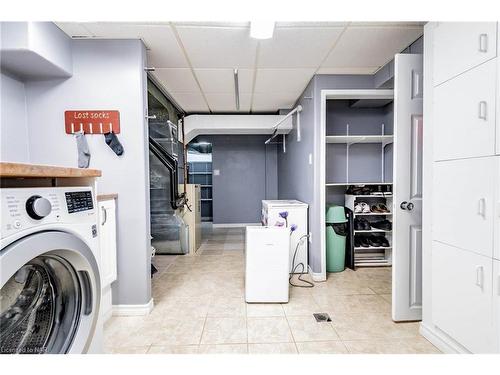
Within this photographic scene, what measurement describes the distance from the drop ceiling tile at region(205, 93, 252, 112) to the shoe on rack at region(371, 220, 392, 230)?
245 cm

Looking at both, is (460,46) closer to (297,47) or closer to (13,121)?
(297,47)

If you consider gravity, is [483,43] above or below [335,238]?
above

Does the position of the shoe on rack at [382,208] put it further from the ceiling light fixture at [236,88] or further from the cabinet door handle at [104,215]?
the cabinet door handle at [104,215]

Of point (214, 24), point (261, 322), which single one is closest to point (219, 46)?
point (214, 24)

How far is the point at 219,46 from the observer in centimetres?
216

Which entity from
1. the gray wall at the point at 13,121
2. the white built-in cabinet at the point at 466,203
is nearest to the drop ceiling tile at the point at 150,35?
the gray wall at the point at 13,121

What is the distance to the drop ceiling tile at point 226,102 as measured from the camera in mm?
3533

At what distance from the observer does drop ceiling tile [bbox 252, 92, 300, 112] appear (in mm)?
3491

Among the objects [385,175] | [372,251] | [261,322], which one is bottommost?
[261,322]

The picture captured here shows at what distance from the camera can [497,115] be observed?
1.22 metres

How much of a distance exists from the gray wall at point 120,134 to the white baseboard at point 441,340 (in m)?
2.14

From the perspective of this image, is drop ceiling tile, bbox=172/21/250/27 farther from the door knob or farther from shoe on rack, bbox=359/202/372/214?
shoe on rack, bbox=359/202/372/214

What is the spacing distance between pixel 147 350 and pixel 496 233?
211cm

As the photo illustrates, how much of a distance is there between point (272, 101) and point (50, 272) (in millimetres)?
3459
